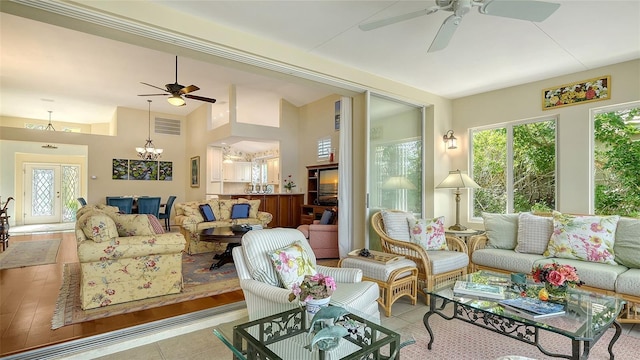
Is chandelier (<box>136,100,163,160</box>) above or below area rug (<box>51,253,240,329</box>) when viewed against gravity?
above

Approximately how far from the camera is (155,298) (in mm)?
3191

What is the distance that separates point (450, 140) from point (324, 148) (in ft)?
10.7

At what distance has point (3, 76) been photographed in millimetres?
6062

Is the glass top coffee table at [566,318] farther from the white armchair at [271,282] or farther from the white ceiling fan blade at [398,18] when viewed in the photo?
the white ceiling fan blade at [398,18]

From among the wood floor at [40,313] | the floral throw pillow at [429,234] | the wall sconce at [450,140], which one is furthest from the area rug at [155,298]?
the wall sconce at [450,140]

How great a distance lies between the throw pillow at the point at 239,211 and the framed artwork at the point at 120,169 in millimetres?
4467

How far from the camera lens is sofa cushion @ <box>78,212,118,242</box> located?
2.97 meters

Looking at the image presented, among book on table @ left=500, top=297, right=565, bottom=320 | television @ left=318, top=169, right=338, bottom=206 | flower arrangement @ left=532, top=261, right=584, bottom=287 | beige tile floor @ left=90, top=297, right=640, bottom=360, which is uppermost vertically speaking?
television @ left=318, top=169, right=338, bottom=206

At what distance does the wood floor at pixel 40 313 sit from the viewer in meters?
2.33

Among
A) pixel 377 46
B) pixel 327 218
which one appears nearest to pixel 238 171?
pixel 327 218

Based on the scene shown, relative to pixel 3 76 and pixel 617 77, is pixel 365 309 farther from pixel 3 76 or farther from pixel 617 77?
pixel 3 76

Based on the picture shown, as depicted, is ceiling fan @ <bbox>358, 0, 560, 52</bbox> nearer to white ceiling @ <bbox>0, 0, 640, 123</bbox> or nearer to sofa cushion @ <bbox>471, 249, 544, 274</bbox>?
white ceiling @ <bbox>0, 0, 640, 123</bbox>

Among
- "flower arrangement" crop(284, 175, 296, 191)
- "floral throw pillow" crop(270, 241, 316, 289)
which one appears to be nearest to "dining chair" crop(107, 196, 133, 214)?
"flower arrangement" crop(284, 175, 296, 191)

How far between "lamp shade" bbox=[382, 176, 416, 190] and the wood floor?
246cm
